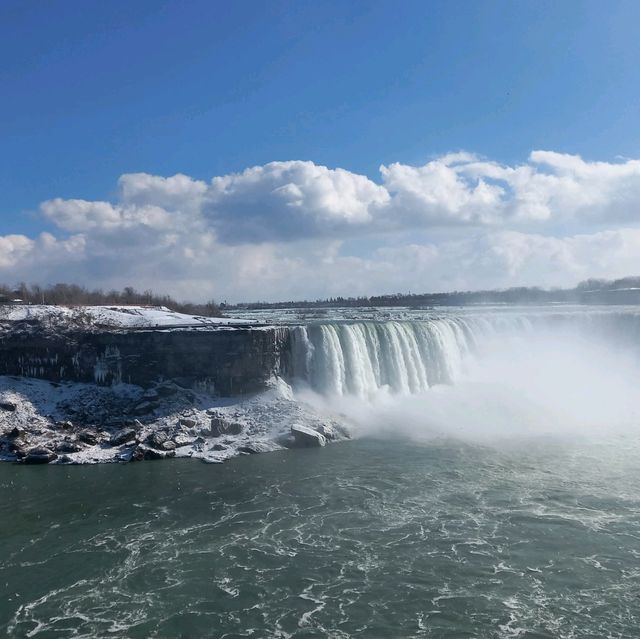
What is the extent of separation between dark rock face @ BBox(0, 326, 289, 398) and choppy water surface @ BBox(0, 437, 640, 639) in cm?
880

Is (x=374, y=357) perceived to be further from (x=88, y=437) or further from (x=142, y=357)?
(x=88, y=437)

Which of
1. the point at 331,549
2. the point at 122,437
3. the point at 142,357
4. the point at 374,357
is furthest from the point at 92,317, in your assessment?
the point at 331,549

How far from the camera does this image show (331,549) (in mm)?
14055

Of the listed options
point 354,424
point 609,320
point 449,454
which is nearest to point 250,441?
point 354,424

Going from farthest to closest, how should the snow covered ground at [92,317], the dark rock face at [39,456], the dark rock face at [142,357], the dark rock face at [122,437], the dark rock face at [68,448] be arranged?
the snow covered ground at [92,317]
the dark rock face at [142,357]
the dark rock face at [122,437]
the dark rock face at [68,448]
the dark rock face at [39,456]

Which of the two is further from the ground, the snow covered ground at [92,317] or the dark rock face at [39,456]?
the snow covered ground at [92,317]

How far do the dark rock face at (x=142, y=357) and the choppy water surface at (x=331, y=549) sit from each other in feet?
28.9

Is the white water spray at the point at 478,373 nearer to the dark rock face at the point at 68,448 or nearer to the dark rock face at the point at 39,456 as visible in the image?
the dark rock face at the point at 68,448

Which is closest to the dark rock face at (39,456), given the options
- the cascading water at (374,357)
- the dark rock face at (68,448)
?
the dark rock face at (68,448)

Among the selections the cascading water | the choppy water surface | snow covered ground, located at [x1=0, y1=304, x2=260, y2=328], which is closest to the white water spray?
the cascading water

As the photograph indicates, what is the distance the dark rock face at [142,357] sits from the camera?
29.9 meters

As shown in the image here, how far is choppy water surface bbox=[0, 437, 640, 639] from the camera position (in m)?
11.0

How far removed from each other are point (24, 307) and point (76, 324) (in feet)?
15.4

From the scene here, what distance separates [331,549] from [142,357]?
63.2 ft
